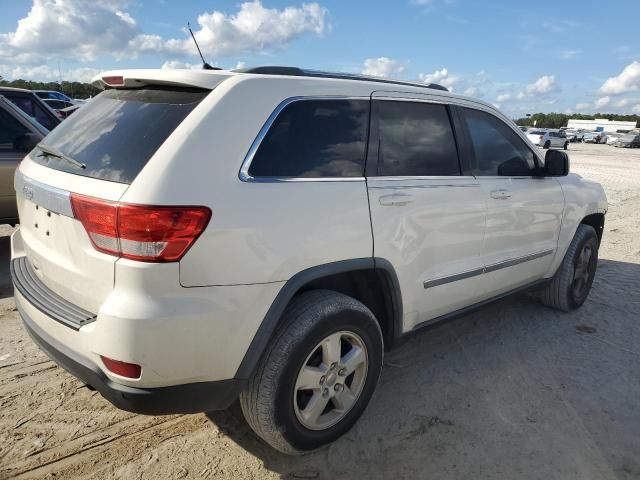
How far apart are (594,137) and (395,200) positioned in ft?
188

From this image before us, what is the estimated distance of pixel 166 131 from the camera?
2.10 m

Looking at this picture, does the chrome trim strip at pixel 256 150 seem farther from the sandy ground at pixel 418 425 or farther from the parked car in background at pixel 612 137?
the parked car in background at pixel 612 137

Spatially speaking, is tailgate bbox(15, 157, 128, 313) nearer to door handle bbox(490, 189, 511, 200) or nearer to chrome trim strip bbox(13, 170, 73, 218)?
chrome trim strip bbox(13, 170, 73, 218)

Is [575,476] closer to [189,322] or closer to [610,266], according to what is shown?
[189,322]

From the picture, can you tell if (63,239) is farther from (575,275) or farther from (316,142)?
(575,275)

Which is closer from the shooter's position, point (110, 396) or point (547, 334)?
point (110, 396)

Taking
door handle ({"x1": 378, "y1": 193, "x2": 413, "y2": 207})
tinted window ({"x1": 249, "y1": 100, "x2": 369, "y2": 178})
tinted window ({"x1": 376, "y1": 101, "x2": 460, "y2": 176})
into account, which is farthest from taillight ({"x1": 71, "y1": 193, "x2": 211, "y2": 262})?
tinted window ({"x1": 376, "y1": 101, "x2": 460, "y2": 176})

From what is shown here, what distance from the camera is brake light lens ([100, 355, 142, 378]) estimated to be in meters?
1.94

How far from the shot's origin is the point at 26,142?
532cm

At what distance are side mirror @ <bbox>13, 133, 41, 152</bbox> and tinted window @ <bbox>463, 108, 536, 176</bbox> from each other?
14.8ft

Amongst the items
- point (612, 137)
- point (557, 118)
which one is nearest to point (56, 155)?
point (612, 137)

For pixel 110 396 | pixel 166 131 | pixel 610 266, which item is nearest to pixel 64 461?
pixel 110 396

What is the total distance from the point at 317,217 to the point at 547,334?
2.78m

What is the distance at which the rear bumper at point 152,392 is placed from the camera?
6.54ft
